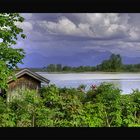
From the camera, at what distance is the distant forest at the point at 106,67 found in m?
3.26

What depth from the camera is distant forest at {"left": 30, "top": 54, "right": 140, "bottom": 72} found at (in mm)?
3256

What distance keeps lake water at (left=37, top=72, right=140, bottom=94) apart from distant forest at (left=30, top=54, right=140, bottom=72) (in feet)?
0.14

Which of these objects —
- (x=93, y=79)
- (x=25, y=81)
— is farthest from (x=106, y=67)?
(x=25, y=81)

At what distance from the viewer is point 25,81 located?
3746mm

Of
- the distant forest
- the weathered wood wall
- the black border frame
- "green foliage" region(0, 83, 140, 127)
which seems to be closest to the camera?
the black border frame

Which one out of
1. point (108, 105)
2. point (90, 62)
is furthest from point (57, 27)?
point (108, 105)

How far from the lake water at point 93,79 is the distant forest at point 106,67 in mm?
43

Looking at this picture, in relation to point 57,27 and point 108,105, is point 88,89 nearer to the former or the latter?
point 108,105

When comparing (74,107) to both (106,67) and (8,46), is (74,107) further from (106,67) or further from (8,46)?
(8,46)

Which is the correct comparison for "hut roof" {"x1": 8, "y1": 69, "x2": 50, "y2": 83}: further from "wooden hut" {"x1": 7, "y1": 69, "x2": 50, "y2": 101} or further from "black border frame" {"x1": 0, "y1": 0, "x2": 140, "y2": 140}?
"black border frame" {"x1": 0, "y1": 0, "x2": 140, "y2": 140}

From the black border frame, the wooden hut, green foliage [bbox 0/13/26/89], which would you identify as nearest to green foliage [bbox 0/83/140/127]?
the wooden hut

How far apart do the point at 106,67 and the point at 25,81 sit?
2.75 feet

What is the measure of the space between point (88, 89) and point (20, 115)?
66 cm
